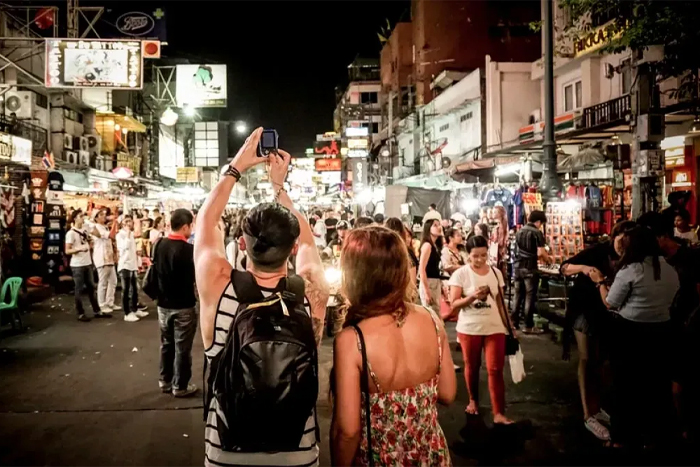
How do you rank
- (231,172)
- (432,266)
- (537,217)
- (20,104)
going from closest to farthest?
(231,172) → (432,266) → (537,217) → (20,104)

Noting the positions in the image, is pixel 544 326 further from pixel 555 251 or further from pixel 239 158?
pixel 239 158

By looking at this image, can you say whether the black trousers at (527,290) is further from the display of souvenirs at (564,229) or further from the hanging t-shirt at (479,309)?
the hanging t-shirt at (479,309)

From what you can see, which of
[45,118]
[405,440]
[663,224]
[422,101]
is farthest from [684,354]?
[422,101]

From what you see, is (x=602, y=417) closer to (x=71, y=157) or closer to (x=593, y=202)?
(x=593, y=202)

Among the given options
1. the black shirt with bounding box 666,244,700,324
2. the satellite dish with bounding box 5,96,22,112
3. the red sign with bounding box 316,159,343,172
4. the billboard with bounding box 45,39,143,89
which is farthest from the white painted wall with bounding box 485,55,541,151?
the black shirt with bounding box 666,244,700,324

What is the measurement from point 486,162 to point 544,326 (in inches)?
235

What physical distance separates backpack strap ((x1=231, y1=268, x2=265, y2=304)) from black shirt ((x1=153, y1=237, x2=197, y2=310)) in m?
4.29

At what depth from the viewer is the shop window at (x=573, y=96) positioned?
1966cm

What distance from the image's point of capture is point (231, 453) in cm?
228

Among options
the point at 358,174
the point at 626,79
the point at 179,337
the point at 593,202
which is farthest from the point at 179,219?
the point at 358,174

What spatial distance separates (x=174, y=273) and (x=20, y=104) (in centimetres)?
1666

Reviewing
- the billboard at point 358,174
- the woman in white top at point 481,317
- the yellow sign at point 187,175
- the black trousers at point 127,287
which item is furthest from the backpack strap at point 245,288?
the yellow sign at point 187,175

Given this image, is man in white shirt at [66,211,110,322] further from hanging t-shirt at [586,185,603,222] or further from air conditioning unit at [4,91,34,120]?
hanging t-shirt at [586,185,603,222]

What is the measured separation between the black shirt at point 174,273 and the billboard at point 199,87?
22945 millimetres
